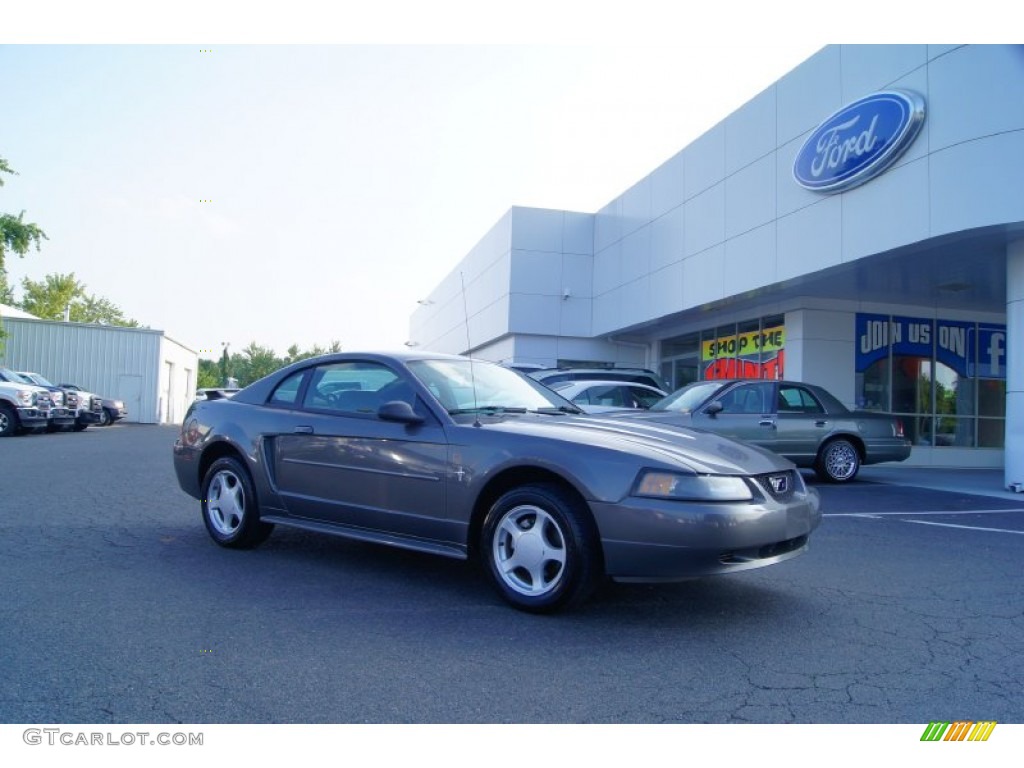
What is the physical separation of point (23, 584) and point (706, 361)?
674 inches

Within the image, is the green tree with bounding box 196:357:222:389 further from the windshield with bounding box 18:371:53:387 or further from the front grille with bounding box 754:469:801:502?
the front grille with bounding box 754:469:801:502

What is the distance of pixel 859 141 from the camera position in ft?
39.3

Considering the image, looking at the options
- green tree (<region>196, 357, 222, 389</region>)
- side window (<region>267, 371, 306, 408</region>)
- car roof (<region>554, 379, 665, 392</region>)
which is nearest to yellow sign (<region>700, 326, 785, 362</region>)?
car roof (<region>554, 379, 665, 392</region>)

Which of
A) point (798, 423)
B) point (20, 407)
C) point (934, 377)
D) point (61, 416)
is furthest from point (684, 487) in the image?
point (61, 416)

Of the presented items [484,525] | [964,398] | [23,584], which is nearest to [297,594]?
[484,525]

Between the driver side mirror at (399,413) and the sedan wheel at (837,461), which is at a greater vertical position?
the driver side mirror at (399,413)

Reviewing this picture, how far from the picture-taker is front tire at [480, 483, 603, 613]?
3.85 m


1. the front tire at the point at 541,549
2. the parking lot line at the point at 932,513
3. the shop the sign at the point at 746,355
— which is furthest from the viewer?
the shop the sign at the point at 746,355

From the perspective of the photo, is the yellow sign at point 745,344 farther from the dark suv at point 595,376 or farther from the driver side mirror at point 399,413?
the driver side mirror at point 399,413

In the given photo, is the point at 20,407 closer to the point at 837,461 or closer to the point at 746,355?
the point at 746,355

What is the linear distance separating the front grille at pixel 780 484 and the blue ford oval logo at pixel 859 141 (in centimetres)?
867

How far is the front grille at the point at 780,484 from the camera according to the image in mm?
4059

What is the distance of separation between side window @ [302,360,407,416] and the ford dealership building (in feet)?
11.4

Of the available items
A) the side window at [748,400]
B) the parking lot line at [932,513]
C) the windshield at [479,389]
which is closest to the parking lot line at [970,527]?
the parking lot line at [932,513]
